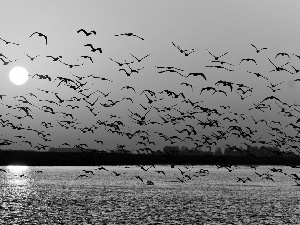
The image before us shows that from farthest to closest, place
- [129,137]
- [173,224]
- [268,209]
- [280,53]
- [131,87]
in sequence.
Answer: [268,209] → [173,224] → [129,137] → [131,87] → [280,53]

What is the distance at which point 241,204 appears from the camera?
96.9 meters

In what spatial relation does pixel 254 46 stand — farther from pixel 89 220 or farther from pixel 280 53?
pixel 89 220

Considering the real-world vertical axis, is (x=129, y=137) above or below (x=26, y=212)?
above

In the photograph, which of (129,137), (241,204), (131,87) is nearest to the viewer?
(131,87)

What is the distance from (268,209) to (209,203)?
12652 mm

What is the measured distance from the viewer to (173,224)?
2675 inches

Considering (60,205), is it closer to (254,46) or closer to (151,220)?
(151,220)

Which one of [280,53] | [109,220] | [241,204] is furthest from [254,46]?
[241,204]

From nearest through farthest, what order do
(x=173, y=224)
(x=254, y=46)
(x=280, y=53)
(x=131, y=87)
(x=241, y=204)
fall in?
(x=254, y=46), (x=280, y=53), (x=131, y=87), (x=173, y=224), (x=241, y=204)

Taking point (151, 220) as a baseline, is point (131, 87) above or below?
above

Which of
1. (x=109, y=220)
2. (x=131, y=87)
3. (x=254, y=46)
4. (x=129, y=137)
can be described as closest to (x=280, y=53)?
(x=254, y=46)

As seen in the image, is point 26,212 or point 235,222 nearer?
point 235,222

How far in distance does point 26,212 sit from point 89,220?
599 inches

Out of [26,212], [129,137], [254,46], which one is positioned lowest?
[26,212]
